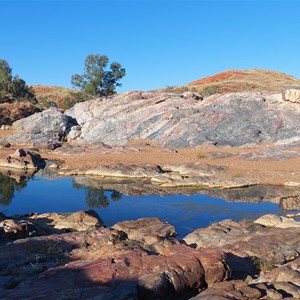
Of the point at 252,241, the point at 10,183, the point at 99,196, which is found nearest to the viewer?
the point at 252,241

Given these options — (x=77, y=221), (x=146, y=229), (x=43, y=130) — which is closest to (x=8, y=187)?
(x=77, y=221)

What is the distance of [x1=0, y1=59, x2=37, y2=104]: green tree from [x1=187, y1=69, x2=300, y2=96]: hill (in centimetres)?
2520

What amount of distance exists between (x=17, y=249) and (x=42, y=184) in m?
13.9

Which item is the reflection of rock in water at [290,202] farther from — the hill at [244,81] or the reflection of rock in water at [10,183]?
the hill at [244,81]

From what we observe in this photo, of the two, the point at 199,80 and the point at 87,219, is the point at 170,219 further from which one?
the point at 199,80

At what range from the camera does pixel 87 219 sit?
47.5 ft

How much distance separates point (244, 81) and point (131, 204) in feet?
173

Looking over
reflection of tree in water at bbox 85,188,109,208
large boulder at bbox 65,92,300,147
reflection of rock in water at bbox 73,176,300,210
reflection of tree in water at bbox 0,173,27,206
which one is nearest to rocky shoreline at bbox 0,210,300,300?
reflection of rock in water at bbox 73,176,300,210

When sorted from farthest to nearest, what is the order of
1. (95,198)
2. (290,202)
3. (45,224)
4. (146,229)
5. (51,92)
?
(51,92) < (95,198) < (290,202) < (45,224) < (146,229)

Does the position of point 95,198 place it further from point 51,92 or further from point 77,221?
point 51,92

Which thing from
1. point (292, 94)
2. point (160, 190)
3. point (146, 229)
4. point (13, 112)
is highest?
point (292, 94)

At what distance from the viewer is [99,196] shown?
2044 cm

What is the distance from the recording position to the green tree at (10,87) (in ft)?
178

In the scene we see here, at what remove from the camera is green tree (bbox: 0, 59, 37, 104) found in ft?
178
